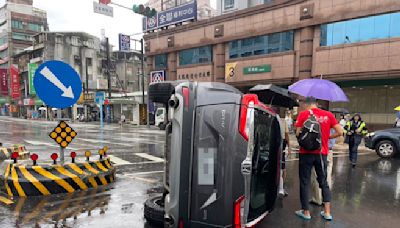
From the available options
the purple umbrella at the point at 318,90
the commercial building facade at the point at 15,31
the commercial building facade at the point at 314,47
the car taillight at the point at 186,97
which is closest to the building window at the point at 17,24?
the commercial building facade at the point at 15,31

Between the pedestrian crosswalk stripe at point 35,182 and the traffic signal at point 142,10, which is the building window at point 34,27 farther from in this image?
the pedestrian crosswalk stripe at point 35,182

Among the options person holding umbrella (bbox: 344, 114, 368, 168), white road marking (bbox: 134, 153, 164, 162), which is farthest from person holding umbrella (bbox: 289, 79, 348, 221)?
white road marking (bbox: 134, 153, 164, 162)

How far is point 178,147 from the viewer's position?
9.33ft

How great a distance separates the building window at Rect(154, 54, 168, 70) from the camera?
31.8 m

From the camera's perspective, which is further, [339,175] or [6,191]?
[339,175]

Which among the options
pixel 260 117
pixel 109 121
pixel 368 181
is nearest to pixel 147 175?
pixel 260 117

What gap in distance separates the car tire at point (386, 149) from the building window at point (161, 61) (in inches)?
945

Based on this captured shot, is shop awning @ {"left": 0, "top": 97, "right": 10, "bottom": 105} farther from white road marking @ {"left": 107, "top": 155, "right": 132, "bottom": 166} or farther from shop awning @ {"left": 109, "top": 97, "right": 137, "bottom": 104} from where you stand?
white road marking @ {"left": 107, "top": 155, "right": 132, "bottom": 166}

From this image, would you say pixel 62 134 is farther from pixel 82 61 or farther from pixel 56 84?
pixel 82 61

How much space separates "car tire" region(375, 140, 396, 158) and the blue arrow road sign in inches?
441

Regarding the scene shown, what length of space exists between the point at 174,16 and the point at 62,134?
85.8 feet

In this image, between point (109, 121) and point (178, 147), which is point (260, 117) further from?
point (109, 121)

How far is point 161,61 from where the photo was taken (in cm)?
3225

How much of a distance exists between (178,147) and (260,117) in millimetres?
1107
